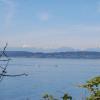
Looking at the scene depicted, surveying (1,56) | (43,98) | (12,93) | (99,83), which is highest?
(1,56)

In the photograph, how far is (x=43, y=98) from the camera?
10.0 ft

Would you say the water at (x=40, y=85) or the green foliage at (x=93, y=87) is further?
the water at (x=40, y=85)

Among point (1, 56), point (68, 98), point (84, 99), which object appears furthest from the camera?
point (68, 98)

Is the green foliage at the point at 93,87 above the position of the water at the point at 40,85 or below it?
above

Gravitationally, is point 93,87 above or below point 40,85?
above

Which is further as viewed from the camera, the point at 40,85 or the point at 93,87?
the point at 40,85

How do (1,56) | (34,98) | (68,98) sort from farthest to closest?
(34,98) < (68,98) < (1,56)

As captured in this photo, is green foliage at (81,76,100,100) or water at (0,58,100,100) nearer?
green foliage at (81,76,100,100)

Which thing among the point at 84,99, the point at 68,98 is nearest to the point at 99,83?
the point at 84,99

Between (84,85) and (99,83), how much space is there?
0.34ft

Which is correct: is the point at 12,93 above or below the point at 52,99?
below

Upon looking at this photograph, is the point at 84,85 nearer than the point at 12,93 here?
Yes

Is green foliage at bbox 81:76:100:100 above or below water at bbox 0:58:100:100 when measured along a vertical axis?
above

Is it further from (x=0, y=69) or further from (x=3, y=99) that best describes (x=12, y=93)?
(x=0, y=69)
